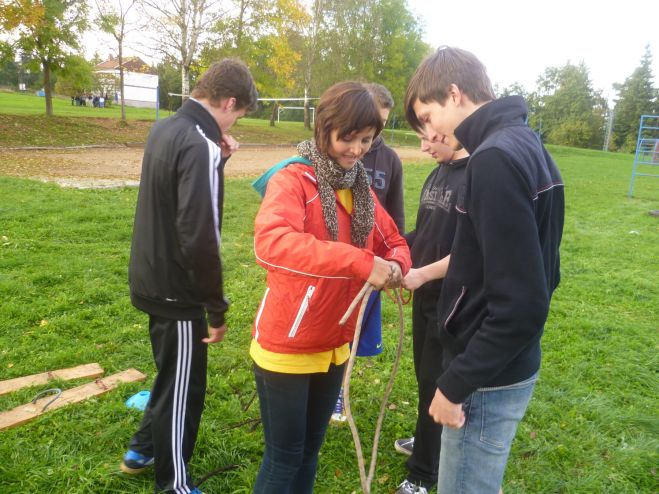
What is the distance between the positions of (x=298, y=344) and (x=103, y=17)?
858 inches

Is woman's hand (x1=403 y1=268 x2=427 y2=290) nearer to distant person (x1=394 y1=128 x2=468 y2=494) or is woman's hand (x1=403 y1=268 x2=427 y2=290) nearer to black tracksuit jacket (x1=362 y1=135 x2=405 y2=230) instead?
distant person (x1=394 y1=128 x2=468 y2=494)

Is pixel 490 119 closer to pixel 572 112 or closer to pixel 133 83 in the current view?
pixel 133 83

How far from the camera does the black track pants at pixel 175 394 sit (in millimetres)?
2342

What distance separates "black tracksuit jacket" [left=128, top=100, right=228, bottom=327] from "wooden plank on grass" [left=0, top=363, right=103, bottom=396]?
62.9 inches

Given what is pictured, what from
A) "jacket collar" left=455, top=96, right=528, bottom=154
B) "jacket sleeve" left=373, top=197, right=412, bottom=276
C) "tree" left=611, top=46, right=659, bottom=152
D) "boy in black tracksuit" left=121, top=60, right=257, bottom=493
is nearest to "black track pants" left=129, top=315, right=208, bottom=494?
"boy in black tracksuit" left=121, top=60, right=257, bottom=493

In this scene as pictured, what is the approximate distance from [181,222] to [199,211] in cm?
10

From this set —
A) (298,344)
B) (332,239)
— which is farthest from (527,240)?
(298,344)

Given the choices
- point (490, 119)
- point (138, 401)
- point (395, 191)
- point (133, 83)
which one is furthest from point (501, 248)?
point (133, 83)

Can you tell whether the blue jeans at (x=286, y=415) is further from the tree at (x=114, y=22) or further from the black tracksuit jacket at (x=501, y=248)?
the tree at (x=114, y=22)

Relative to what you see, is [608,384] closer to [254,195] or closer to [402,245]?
[402,245]

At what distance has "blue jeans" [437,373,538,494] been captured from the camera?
160 centimetres

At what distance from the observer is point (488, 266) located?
1.37m

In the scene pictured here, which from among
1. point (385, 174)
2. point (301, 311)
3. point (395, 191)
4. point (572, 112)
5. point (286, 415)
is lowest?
point (286, 415)

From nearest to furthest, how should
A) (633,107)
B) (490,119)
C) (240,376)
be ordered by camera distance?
1. (490,119)
2. (240,376)
3. (633,107)
